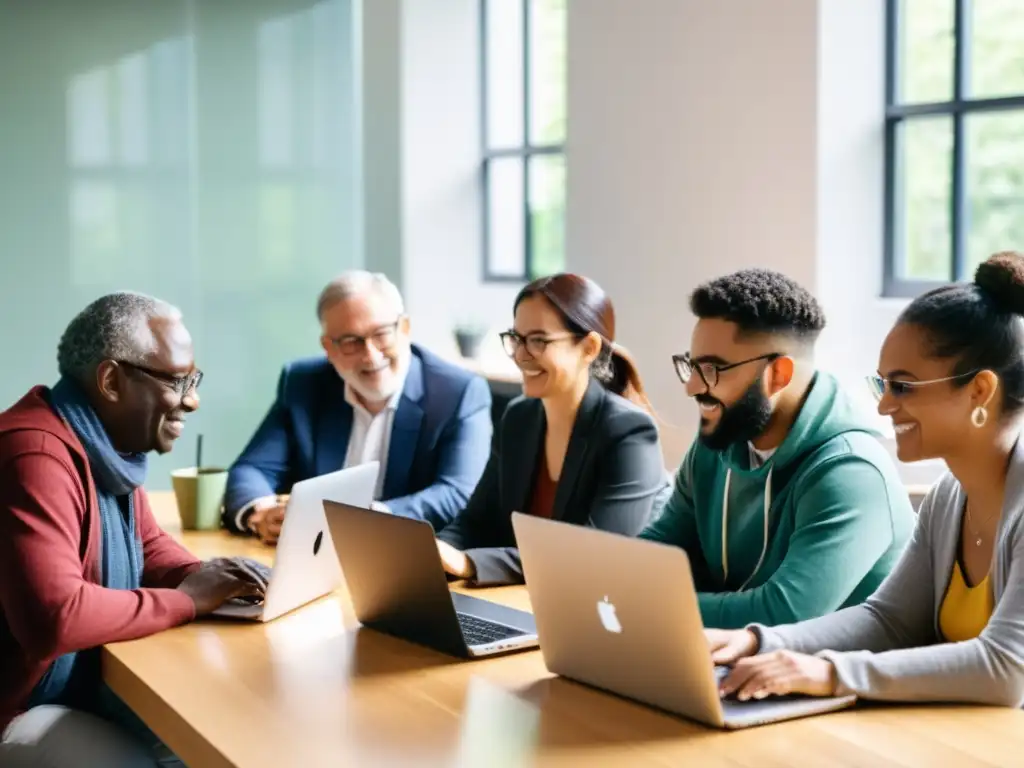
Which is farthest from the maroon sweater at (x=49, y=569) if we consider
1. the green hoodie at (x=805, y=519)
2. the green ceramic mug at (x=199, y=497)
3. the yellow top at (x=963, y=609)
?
the yellow top at (x=963, y=609)

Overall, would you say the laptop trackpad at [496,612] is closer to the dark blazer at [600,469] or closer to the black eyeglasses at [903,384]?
the dark blazer at [600,469]

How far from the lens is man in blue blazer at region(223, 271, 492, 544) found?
344 cm

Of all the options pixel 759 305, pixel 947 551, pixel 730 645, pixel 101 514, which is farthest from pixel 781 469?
pixel 101 514

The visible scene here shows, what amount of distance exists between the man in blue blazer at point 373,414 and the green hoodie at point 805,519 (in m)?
0.95

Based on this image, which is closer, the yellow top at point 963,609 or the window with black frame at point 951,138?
the yellow top at point 963,609

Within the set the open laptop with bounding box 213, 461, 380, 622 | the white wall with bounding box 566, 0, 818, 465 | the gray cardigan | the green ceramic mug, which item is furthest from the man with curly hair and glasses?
the white wall with bounding box 566, 0, 818, 465

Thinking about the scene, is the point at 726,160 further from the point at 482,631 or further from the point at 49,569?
the point at 49,569

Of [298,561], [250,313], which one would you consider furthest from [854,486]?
[250,313]

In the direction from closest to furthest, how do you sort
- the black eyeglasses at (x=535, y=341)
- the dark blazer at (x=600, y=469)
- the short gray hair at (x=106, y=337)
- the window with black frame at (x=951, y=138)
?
the short gray hair at (x=106, y=337), the dark blazer at (x=600, y=469), the black eyeglasses at (x=535, y=341), the window with black frame at (x=951, y=138)

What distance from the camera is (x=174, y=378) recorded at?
2.45m

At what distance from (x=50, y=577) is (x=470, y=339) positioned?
3.36 m

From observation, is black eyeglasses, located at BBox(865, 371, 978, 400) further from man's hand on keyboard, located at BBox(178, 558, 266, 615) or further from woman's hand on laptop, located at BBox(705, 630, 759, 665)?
man's hand on keyboard, located at BBox(178, 558, 266, 615)

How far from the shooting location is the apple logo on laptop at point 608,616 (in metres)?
1.85

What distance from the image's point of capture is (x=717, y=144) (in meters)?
4.20
